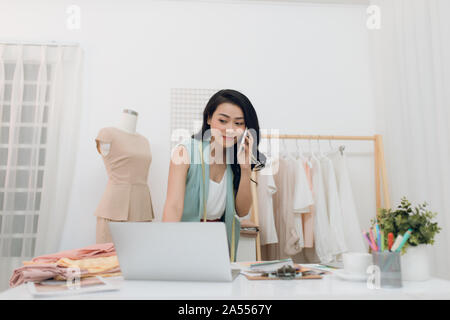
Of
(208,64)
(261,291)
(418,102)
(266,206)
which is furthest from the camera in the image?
(208,64)

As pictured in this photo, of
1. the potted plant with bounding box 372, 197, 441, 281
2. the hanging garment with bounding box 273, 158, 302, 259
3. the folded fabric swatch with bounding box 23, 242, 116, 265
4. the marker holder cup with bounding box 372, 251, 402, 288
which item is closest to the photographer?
the marker holder cup with bounding box 372, 251, 402, 288

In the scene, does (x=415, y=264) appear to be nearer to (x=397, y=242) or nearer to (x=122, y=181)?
(x=397, y=242)

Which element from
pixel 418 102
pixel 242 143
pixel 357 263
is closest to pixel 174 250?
pixel 357 263

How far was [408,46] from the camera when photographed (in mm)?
2623

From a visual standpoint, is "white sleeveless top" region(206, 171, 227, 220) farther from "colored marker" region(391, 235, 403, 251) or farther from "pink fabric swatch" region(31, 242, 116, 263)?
"colored marker" region(391, 235, 403, 251)

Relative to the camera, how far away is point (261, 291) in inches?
31.2

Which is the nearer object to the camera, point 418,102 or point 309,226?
point 418,102

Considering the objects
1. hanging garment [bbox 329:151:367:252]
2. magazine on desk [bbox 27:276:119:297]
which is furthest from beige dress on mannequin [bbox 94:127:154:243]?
magazine on desk [bbox 27:276:119:297]

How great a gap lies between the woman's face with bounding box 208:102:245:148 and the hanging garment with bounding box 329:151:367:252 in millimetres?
1400

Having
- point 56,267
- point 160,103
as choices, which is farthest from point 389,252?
point 160,103

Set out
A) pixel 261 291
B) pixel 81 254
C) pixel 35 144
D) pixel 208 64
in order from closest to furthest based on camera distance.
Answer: pixel 261 291
pixel 81 254
pixel 35 144
pixel 208 64

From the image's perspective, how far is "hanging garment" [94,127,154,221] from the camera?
8.09 ft

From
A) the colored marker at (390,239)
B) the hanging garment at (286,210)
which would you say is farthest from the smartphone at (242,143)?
the hanging garment at (286,210)

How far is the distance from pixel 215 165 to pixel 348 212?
1.42m
